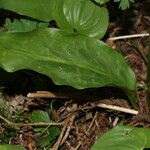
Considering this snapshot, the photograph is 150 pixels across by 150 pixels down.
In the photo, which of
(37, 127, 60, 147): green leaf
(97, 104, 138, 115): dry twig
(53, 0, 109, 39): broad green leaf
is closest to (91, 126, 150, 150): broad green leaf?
(97, 104, 138, 115): dry twig

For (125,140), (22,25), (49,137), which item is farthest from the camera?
(22,25)

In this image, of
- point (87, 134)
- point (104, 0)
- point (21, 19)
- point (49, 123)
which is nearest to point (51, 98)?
point (49, 123)

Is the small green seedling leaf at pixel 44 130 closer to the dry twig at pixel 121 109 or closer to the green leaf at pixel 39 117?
the green leaf at pixel 39 117

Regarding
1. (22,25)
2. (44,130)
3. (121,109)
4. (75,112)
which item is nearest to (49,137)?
(44,130)

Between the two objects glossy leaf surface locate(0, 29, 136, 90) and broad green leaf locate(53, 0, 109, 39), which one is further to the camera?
broad green leaf locate(53, 0, 109, 39)

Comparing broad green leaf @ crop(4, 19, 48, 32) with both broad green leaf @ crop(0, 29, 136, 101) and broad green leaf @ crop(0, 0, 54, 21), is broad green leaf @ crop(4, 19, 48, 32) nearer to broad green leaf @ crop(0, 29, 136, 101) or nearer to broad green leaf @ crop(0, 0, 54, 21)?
broad green leaf @ crop(0, 0, 54, 21)

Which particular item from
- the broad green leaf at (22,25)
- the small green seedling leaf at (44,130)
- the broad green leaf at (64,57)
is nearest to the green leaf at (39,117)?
the small green seedling leaf at (44,130)

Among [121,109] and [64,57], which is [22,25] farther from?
[121,109]
